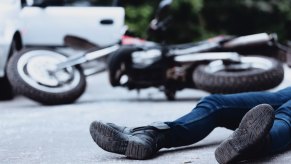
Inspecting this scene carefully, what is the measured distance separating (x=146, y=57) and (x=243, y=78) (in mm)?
1137

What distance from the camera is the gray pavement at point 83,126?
391 cm

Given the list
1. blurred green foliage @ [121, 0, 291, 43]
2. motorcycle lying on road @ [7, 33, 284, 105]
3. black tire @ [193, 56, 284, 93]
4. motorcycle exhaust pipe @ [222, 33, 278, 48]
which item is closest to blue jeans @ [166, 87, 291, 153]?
black tire @ [193, 56, 284, 93]

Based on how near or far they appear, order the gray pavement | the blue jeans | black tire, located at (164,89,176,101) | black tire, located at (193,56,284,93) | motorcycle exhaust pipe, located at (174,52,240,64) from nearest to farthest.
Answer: the blue jeans
the gray pavement
black tire, located at (193,56,284,93)
motorcycle exhaust pipe, located at (174,52,240,64)
black tire, located at (164,89,176,101)

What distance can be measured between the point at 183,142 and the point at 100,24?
18.6 feet

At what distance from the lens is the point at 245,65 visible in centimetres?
724

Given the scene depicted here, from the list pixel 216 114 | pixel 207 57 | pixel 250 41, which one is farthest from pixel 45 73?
pixel 216 114

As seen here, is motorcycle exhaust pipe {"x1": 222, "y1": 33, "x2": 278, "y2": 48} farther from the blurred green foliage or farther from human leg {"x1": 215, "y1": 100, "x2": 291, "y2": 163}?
the blurred green foliage

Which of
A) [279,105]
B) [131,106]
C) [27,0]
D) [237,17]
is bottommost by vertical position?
[237,17]

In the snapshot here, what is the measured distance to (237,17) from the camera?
63.9 ft

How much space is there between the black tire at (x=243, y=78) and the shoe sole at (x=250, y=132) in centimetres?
382

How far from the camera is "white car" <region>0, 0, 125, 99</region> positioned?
8.48 m

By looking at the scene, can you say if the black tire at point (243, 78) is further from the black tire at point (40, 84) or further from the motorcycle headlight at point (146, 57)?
the black tire at point (40, 84)

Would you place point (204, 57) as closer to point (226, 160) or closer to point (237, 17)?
point (226, 160)

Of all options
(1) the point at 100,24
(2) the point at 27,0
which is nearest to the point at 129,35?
(1) the point at 100,24
